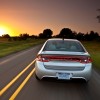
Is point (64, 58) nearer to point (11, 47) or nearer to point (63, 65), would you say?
point (63, 65)

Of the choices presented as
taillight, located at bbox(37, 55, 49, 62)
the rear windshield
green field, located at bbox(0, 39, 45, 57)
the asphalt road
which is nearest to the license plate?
the asphalt road

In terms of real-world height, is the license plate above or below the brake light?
below

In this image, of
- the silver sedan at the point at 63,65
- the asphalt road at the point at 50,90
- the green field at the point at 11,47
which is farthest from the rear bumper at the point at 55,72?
the green field at the point at 11,47

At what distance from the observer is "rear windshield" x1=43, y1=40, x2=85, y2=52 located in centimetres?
1144

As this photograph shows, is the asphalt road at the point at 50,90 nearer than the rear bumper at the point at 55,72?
Yes

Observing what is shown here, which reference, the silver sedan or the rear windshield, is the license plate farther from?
the rear windshield

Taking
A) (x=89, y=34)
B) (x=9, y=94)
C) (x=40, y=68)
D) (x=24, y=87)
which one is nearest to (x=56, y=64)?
(x=40, y=68)

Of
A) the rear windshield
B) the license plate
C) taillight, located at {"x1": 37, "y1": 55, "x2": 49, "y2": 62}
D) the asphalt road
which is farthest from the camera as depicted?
the rear windshield

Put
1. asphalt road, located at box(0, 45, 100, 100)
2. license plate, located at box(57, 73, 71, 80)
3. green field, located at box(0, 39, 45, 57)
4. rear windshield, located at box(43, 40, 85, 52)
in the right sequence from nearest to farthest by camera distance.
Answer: asphalt road, located at box(0, 45, 100, 100)
license plate, located at box(57, 73, 71, 80)
rear windshield, located at box(43, 40, 85, 52)
green field, located at box(0, 39, 45, 57)

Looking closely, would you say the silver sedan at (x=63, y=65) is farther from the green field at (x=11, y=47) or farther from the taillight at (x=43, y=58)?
the green field at (x=11, y=47)

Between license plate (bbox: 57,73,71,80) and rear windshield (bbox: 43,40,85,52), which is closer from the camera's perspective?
license plate (bbox: 57,73,71,80)

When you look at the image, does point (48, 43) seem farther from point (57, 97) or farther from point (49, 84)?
point (57, 97)

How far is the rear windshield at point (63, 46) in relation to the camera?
11.4 meters

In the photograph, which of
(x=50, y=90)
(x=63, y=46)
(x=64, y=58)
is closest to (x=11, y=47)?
(x=63, y=46)
